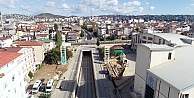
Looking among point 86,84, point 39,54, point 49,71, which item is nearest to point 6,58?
point 86,84

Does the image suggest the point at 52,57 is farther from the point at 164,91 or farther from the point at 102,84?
the point at 164,91

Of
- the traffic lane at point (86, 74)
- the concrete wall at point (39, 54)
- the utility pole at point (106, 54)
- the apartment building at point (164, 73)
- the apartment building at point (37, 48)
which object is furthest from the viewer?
the utility pole at point (106, 54)

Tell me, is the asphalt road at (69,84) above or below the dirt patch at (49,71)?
below

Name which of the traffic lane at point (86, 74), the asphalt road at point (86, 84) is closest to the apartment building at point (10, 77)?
the asphalt road at point (86, 84)

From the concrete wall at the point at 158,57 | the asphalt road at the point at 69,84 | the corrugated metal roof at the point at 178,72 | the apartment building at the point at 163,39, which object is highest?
the apartment building at the point at 163,39

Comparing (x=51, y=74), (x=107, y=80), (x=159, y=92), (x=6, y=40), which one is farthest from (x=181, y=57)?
(x=6, y=40)

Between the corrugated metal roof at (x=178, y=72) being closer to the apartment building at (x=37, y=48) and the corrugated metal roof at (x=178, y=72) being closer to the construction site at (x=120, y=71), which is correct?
the construction site at (x=120, y=71)
